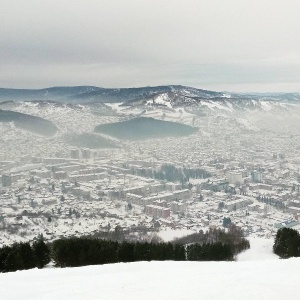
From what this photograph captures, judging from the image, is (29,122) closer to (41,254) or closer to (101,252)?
(41,254)

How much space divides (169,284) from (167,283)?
0.32 feet

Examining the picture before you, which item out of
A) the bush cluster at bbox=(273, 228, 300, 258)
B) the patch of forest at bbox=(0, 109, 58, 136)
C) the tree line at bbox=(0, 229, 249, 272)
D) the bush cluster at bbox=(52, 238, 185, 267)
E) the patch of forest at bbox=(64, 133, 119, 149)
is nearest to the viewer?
the tree line at bbox=(0, 229, 249, 272)

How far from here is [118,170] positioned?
58.9 m

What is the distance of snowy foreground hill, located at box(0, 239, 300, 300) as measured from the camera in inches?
231

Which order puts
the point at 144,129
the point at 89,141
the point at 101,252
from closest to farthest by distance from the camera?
the point at 101,252
the point at 89,141
the point at 144,129

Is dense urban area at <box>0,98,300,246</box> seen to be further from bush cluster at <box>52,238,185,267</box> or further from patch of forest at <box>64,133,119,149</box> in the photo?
bush cluster at <box>52,238,185,267</box>

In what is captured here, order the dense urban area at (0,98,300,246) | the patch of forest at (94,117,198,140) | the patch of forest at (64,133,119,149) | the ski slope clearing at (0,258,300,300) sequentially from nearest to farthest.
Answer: the ski slope clearing at (0,258,300,300) → the dense urban area at (0,98,300,246) → the patch of forest at (64,133,119,149) → the patch of forest at (94,117,198,140)

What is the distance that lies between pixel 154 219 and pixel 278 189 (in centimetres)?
1984

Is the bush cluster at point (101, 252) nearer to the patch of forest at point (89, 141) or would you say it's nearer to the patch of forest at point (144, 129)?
the patch of forest at point (89, 141)

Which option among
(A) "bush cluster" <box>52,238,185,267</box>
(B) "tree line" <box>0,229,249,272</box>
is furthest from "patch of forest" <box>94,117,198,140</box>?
(A) "bush cluster" <box>52,238,185,267</box>

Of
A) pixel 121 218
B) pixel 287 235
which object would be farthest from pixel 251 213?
pixel 287 235

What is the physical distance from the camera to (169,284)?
6695mm

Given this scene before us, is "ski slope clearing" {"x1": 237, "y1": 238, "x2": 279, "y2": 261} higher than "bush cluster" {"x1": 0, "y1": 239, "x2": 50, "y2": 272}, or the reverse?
"bush cluster" {"x1": 0, "y1": 239, "x2": 50, "y2": 272}

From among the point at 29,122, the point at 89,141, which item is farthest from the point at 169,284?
the point at 29,122
